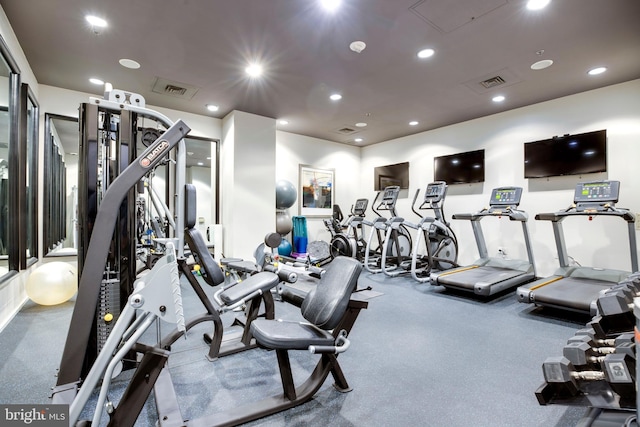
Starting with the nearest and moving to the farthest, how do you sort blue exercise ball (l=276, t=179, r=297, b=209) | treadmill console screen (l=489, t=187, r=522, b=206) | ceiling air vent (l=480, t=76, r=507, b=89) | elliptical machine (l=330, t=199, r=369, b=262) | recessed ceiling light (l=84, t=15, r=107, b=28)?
recessed ceiling light (l=84, t=15, r=107, b=28) < ceiling air vent (l=480, t=76, r=507, b=89) < treadmill console screen (l=489, t=187, r=522, b=206) < elliptical machine (l=330, t=199, r=369, b=262) < blue exercise ball (l=276, t=179, r=297, b=209)

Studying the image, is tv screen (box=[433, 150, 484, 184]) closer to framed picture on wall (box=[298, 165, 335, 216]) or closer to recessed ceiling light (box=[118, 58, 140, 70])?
framed picture on wall (box=[298, 165, 335, 216])

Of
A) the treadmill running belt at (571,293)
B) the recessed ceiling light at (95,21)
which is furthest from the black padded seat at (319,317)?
the recessed ceiling light at (95,21)

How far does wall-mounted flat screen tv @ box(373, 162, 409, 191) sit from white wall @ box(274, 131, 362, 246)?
0.70 meters

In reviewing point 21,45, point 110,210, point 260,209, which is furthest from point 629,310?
point 21,45

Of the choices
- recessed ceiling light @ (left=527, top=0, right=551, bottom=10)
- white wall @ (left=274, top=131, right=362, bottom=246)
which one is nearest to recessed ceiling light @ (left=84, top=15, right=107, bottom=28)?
recessed ceiling light @ (left=527, top=0, right=551, bottom=10)

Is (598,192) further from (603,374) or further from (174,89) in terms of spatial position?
(174,89)

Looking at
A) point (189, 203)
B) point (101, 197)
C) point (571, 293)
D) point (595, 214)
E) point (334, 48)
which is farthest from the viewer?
point (595, 214)

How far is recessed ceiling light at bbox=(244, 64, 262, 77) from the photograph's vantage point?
401cm

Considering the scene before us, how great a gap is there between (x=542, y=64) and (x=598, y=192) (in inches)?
70.1

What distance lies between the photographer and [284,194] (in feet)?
21.4

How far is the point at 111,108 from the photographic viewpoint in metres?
2.04

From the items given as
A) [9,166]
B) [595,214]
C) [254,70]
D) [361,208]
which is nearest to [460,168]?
[361,208]

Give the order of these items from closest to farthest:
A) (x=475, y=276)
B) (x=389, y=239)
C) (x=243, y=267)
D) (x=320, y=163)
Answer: (x=243, y=267), (x=475, y=276), (x=389, y=239), (x=320, y=163)

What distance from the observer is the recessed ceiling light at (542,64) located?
383cm
